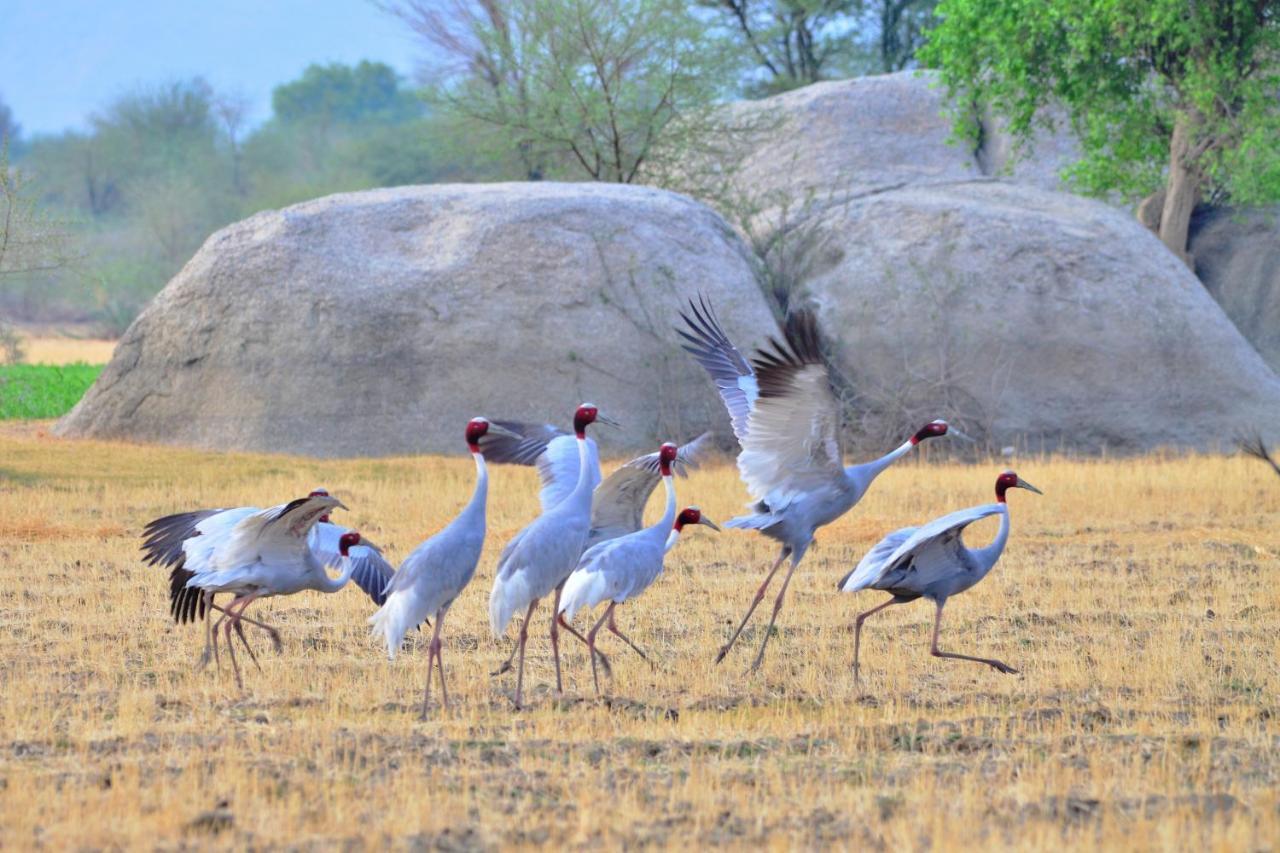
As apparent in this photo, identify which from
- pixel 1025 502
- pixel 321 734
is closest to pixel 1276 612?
pixel 1025 502

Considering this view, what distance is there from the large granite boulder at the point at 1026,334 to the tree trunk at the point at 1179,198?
2148mm

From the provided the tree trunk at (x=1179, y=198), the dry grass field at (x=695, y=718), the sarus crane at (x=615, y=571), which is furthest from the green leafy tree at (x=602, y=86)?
the sarus crane at (x=615, y=571)

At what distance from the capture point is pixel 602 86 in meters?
22.3

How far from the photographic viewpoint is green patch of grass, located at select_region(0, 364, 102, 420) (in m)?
22.1

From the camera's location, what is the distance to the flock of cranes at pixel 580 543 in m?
7.37

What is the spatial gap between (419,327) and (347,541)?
9.26 m

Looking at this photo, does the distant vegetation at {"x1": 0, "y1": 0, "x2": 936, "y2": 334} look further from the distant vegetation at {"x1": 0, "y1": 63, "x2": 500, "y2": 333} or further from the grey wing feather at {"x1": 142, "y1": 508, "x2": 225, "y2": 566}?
the grey wing feather at {"x1": 142, "y1": 508, "x2": 225, "y2": 566}

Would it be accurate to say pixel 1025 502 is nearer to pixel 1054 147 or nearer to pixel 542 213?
pixel 542 213

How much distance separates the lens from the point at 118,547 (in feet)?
37.7

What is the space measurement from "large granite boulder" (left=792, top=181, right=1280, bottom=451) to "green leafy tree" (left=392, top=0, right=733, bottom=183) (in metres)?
3.82

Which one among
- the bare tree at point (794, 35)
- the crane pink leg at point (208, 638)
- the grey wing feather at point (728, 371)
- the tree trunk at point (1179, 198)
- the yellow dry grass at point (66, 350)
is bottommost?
the crane pink leg at point (208, 638)

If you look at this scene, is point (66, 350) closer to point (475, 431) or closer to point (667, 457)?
point (667, 457)

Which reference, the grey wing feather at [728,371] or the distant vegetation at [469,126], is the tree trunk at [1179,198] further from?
the grey wing feather at [728,371]

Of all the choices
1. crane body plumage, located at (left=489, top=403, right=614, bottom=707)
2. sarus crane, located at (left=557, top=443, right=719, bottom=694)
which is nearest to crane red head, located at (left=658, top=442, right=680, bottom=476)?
sarus crane, located at (left=557, top=443, right=719, bottom=694)
